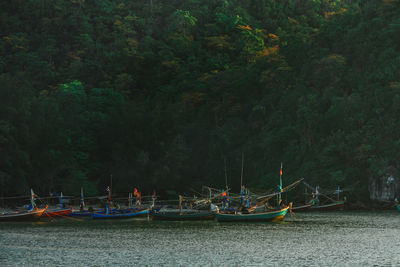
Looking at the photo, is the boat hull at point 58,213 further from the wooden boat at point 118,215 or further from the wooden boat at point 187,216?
the wooden boat at point 187,216

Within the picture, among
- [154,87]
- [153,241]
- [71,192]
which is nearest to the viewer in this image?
[153,241]

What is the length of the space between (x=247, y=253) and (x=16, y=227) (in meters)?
28.3

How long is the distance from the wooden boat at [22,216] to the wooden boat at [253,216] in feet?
63.2

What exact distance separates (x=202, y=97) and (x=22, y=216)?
170 feet

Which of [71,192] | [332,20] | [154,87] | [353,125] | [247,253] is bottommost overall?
[247,253]

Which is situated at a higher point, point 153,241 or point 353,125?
point 353,125

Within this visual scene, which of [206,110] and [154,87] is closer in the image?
[206,110]

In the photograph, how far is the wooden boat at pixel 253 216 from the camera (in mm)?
59688

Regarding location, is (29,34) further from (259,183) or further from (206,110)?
(259,183)

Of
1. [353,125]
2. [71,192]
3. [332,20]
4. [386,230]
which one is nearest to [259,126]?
[353,125]

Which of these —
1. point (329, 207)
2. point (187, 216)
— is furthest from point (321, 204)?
point (187, 216)

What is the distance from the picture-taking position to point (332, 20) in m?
107

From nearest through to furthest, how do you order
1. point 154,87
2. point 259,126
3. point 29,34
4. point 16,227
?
point 16,227 → point 259,126 → point 154,87 → point 29,34

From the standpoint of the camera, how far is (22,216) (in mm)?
62562
